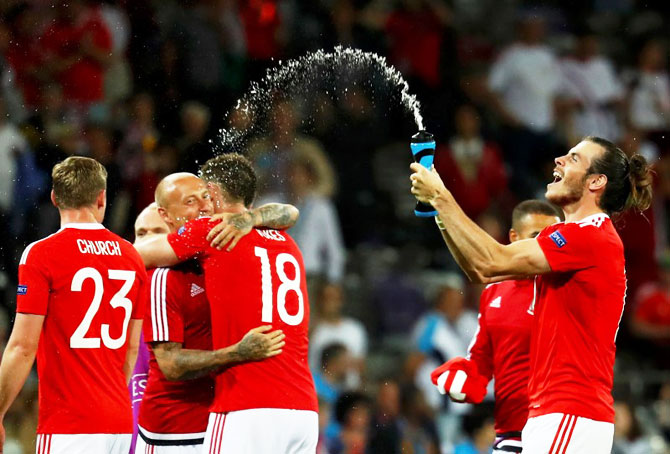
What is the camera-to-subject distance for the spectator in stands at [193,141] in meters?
11.3

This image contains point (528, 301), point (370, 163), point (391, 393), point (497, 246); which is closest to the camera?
point (497, 246)

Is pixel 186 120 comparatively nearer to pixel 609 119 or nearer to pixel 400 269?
pixel 400 269

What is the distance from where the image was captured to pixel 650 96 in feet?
52.1

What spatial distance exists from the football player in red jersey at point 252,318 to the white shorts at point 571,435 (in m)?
1.26

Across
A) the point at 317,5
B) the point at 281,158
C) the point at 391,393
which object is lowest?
the point at 391,393

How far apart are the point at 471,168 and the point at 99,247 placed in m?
8.11

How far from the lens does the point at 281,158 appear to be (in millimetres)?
12141

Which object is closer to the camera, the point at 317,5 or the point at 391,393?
the point at 391,393

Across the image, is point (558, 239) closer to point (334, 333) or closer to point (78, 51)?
point (334, 333)

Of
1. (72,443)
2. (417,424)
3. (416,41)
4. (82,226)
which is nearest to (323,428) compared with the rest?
(417,424)

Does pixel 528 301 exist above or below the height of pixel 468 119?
below

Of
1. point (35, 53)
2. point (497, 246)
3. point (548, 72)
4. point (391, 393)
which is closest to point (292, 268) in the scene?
point (497, 246)

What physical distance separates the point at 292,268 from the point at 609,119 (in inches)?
412

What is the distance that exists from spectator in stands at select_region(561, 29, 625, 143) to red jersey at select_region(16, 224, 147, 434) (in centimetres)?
1041
